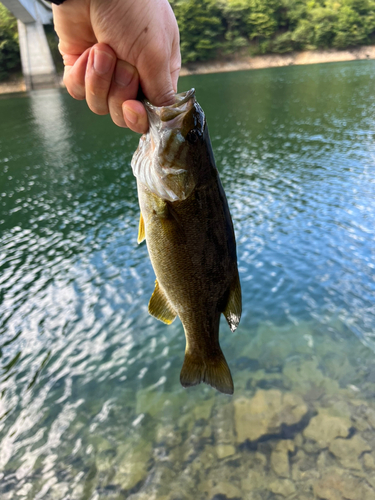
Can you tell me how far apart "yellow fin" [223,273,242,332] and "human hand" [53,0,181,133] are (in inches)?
48.4

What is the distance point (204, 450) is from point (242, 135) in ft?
68.9

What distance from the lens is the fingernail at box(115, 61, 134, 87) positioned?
207 cm

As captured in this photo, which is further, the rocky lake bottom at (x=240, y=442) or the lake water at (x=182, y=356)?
Result: the lake water at (x=182, y=356)

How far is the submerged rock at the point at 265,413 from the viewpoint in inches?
251

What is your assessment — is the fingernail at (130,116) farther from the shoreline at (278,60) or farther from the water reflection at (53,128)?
the shoreline at (278,60)

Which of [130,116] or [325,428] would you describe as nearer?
[130,116]

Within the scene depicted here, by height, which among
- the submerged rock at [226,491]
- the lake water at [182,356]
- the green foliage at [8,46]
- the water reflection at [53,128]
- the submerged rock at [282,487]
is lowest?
the water reflection at [53,128]

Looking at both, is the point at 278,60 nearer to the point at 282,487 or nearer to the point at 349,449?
the point at 349,449

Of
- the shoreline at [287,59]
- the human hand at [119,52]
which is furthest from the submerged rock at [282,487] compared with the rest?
the shoreline at [287,59]

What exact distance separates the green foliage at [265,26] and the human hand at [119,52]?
234 ft

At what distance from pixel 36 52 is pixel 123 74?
233 ft

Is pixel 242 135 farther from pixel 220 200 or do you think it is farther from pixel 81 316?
pixel 220 200

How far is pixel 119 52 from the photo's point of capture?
6.66ft

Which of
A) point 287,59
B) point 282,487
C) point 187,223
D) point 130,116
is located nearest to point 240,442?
point 282,487
